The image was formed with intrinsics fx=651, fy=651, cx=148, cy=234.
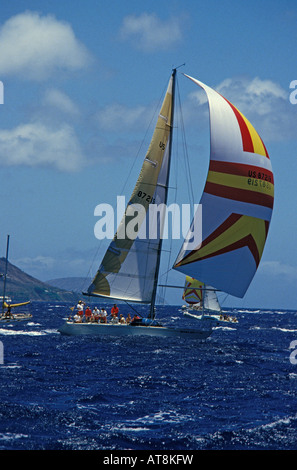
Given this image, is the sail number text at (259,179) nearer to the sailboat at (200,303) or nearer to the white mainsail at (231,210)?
the white mainsail at (231,210)

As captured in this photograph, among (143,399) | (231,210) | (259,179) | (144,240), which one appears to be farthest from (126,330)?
(143,399)

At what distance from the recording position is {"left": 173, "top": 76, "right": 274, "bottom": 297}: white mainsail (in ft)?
107

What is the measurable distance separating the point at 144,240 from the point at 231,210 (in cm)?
597

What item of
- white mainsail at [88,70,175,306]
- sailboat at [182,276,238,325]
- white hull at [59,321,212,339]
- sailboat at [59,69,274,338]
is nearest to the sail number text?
sailboat at [59,69,274,338]

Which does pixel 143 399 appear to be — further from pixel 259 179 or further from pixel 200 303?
pixel 200 303

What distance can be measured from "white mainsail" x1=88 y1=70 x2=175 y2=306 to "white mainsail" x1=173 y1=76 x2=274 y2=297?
3440 millimetres

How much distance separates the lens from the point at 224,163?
32688mm

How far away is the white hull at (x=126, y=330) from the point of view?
112 ft

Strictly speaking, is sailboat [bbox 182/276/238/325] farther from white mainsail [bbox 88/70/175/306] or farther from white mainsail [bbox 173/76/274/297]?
white mainsail [bbox 173/76/274/297]

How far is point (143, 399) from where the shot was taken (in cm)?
1898

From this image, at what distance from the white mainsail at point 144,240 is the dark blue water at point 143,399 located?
Result: 16.3 feet

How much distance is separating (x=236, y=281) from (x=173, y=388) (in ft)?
42.8

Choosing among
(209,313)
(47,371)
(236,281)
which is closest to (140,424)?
(47,371)

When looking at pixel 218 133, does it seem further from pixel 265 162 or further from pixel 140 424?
pixel 140 424
